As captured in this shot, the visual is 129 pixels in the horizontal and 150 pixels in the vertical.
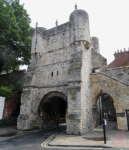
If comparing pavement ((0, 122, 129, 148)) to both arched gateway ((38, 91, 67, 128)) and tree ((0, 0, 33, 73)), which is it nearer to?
arched gateway ((38, 91, 67, 128))

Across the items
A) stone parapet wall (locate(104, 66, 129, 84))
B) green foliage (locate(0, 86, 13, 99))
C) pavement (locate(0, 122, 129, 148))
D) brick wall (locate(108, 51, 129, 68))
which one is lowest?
pavement (locate(0, 122, 129, 148))

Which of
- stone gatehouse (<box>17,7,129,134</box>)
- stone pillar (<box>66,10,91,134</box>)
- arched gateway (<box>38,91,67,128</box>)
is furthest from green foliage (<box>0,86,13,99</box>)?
stone pillar (<box>66,10,91,134</box>)

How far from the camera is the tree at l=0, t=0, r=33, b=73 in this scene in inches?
680

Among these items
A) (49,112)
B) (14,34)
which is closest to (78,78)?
(49,112)

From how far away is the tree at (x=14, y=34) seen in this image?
17.3 meters

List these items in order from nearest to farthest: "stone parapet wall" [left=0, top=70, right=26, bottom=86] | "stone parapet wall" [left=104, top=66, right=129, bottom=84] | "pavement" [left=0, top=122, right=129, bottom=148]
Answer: "pavement" [left=0, top=122, right=129, bottom=148]
"stone parapet wall" [left=104, top=66, right=129, bottom=84]
"stone parapet wall" [left=0, top=70, right=26, bottom=86]

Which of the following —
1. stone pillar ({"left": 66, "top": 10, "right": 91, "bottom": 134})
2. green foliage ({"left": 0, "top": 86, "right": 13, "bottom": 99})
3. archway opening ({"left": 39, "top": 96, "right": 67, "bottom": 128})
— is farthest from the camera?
green foliage ({"left": 0, "top": 86, "right": 13, "bottom": 99})

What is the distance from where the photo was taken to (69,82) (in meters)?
11.3

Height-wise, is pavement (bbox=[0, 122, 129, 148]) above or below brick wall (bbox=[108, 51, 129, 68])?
below

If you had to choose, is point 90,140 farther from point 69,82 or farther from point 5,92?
point 5,92

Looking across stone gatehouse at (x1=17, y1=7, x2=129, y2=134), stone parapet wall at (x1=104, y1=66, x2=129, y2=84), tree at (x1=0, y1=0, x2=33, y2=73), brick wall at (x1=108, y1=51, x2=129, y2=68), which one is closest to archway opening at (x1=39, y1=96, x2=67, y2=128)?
stone gatehouse at (x1=17, y1=7, x2=129, y2=134)

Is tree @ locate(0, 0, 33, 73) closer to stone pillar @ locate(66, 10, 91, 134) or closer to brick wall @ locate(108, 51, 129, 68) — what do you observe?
stone pillar @ locate(66, 10, 91, 134)

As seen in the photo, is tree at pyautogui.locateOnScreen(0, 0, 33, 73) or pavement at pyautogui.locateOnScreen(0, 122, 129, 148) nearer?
pavement at pyautogui.locateOnScreen(0, 122, 129, 148)

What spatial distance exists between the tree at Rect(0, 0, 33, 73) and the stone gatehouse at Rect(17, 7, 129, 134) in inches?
172
